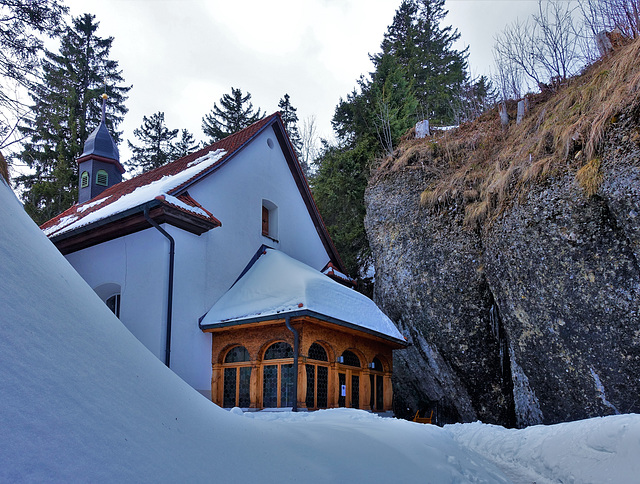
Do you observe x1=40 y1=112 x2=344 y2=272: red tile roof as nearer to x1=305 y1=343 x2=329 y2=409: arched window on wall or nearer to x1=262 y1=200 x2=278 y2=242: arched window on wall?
x1=262 y1=200 x2=278 y2=242: arched window on wall

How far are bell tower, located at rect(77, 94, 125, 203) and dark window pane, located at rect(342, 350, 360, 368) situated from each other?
12.8m

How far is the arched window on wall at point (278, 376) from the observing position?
10594 mm

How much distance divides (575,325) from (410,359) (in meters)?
6.16

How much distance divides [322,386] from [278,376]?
3.66ft

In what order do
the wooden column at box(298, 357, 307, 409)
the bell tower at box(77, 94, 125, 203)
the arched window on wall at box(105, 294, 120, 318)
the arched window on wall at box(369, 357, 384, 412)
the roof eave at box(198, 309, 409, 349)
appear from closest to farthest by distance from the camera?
the roof eave at box(198, 309, 409, 349), the wooden column at box(298, 357, 307, 409), the arched window on wall at box(105, 294, 120, 318), the arched window on wall at box(369, 357, 384, 412), the bell tower at box(77, 94, 125, 203)

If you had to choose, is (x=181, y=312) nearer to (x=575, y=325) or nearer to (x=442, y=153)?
(x=575, y=325)

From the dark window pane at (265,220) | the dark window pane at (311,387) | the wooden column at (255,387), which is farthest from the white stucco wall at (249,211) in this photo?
the dark window pane at (311,387)

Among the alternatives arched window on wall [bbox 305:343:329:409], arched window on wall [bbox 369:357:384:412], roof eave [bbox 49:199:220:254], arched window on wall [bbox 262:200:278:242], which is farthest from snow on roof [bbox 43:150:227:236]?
arched window on wall [bbox 369:357:384:412]

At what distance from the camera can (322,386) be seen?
11.2 m

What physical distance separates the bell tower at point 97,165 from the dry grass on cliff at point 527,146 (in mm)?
11137

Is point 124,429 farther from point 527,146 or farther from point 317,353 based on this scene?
point 527,146

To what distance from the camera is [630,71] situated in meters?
10.2

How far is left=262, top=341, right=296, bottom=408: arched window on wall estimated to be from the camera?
1059 centimetres

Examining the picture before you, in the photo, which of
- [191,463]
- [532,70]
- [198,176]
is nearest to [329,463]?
[191,463]
